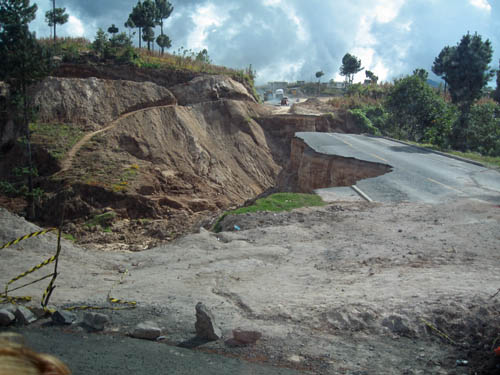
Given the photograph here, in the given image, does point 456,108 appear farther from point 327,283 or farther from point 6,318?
point 6,318

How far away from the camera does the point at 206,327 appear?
5.38 m

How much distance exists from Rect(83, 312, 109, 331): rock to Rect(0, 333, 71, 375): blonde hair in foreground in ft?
14.7

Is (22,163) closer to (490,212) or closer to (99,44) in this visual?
(99,44)

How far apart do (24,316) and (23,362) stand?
5.02m

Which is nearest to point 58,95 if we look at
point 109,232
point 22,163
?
point 22,163

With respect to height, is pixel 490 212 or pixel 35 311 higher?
pixel 490 212

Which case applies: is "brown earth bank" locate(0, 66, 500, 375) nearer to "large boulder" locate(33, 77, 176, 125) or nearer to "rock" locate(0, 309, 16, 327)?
"large boulder" locate(33, 77, 176, 125)

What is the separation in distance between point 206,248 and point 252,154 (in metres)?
19.0

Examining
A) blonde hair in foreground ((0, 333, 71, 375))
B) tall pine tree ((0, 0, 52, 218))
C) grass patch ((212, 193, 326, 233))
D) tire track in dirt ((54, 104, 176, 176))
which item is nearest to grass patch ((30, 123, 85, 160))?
tire track in dirt ((54, 104, 176, 176))

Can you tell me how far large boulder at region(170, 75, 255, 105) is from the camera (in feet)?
97.4

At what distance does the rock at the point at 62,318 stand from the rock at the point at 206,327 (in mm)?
1718

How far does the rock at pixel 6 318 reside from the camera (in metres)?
5.79

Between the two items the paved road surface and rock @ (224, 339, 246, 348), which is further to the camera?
rock @ (224, 339, 246, 348)

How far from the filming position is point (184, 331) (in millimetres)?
5641
